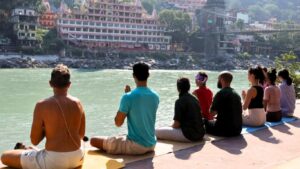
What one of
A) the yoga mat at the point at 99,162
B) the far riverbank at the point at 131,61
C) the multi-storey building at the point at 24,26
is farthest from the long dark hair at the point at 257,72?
the multi-storey building at the point at 24,26

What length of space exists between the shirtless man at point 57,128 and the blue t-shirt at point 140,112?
0.52 meters

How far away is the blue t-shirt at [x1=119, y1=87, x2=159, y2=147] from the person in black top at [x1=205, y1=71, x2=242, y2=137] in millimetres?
1048

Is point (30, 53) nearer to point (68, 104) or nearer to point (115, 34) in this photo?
point (115, 34)

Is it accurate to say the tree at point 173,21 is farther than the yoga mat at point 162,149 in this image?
Yes

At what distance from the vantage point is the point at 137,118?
140 inches

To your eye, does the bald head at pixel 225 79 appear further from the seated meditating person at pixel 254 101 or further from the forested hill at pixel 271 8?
the forested hill at pixel 271 8

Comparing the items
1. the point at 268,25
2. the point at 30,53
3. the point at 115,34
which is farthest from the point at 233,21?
the point at 30,53

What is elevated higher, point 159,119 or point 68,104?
point 68,104

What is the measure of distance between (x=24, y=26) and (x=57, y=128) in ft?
158

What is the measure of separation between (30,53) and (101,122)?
125ft

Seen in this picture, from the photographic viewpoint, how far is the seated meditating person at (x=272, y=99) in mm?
5496

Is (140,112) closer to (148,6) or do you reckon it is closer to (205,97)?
(205,97)

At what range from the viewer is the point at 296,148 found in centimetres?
432

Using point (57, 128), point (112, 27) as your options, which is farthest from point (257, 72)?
point (112, 27)
